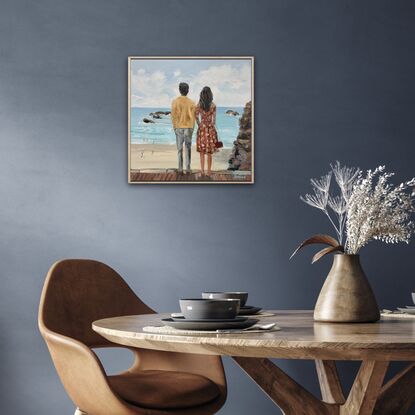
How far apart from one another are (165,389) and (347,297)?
27.6 inches

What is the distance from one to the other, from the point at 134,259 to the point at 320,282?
95cm

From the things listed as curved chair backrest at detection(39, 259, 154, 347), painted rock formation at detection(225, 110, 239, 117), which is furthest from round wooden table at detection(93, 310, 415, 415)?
painted rock formation at detection(225, 110, 239, 117)

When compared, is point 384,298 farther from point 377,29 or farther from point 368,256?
point 377,29

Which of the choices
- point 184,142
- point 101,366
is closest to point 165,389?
point 101,366

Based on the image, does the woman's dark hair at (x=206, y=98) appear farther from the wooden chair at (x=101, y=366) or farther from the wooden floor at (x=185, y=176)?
the wooden chair at (x=101, y=366)

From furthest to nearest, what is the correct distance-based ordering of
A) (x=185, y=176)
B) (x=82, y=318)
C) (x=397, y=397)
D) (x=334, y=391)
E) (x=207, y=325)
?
(x=185, y=176) < (x=82, y=318) < (x=334, y=391) < (x=397, y=397) < (x=207, y=325)

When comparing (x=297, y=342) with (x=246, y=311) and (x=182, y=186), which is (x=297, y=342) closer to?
(x=246, y=311)

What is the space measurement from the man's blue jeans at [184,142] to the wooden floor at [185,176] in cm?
4

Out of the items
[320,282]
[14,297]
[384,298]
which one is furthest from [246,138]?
[14,297]

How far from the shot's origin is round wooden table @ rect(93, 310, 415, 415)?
173cm

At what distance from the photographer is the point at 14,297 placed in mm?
3922

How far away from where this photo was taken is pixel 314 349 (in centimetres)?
173

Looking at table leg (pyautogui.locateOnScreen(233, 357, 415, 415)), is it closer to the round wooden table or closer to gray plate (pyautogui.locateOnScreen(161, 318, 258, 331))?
the round wooden table

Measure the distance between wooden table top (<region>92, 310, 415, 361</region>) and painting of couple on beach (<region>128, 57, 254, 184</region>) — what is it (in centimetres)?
194
